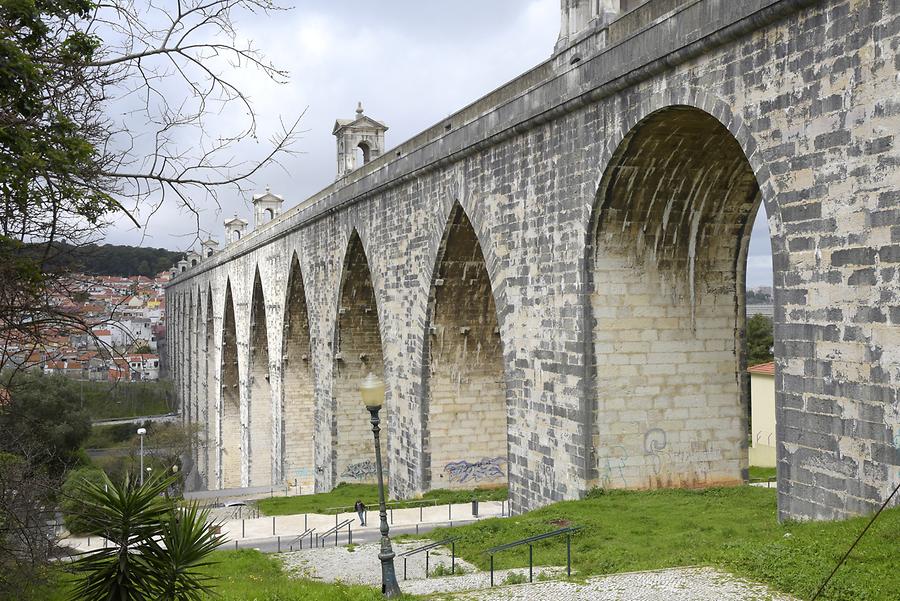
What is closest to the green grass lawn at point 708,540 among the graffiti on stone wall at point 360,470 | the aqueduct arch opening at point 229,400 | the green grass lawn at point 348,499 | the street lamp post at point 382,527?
the street lamp post at point 382,527

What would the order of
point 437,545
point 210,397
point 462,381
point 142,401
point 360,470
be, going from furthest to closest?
point 142,401 < point 210,397 < point 360,470 < point 462,381 < point 437,545

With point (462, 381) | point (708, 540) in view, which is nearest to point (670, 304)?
point (708, 540)

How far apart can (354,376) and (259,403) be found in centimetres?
1322

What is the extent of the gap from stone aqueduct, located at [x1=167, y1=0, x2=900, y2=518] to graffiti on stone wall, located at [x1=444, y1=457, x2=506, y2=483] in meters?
0.05

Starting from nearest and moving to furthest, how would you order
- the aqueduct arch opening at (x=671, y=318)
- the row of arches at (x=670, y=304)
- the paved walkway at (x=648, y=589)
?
the paved walkway at (x=648, y=589) → the row of arches at (x=670, y=304) → the aqueduct arch opening at (x=671, y=318)

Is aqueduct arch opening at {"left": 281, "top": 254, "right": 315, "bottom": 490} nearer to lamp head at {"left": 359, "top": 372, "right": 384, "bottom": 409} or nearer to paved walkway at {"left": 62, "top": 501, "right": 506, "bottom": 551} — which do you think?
paved walkway at {"left": 62, "top": 501, "right": 506, "bottom": 551}

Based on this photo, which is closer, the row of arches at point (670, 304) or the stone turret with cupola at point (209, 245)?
the stone turret with cupola at point (209, 245)

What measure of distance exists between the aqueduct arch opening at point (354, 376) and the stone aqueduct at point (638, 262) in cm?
6

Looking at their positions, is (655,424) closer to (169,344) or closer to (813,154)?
(813,154)

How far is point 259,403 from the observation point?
119 feet

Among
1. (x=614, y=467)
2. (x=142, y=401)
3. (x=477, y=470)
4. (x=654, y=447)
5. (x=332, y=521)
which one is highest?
(x=654, y=447)

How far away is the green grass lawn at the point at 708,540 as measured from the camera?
649cm

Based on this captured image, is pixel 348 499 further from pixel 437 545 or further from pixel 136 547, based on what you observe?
pixel 136 547

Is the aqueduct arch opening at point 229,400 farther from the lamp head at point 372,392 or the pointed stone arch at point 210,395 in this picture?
the lamp head at point 372,392
